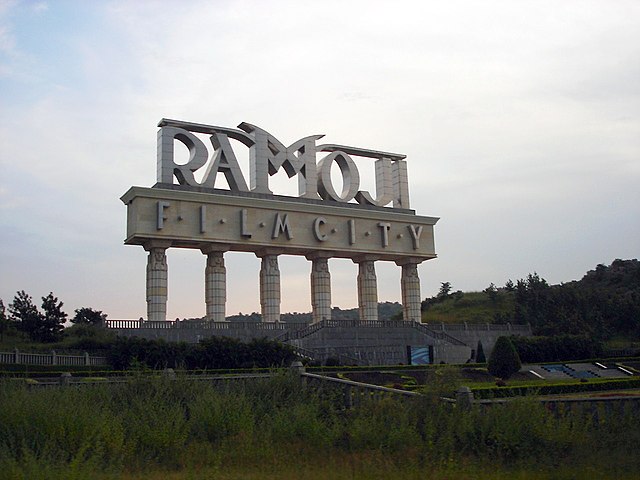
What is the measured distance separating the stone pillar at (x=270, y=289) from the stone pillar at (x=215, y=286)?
9.13 ft

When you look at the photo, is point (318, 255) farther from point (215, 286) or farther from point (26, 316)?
point (26, 316)

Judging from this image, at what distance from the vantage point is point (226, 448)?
40.4 ft

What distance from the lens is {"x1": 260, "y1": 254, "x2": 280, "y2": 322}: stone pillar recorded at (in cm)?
4472

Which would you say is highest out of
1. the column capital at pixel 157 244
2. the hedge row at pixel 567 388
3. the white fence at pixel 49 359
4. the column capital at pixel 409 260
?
the column capital at pixel 157 244

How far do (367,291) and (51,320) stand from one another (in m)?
20.3

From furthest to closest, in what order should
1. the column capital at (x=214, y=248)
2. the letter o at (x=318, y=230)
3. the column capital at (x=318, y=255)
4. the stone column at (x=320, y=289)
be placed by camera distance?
1. the column capital at (x=318, y=255)
2. the stone column at (x=320, y=289)
3. the letter o at (x=318, y=230)
4. the column capital at (x=214, y=248)

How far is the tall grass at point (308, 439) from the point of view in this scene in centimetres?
1087

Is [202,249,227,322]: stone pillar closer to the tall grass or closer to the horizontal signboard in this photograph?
the horizontal signboard

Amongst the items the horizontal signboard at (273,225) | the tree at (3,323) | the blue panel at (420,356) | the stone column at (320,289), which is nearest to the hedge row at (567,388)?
the blue panel at (420,356)

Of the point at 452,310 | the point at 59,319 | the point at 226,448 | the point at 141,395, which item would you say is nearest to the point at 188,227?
the point at 59,319

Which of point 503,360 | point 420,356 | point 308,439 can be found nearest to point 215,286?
point 420,356

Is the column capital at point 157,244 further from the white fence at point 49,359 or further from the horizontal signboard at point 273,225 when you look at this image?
the white fence at point 49,359

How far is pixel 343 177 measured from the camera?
4947 centimetres

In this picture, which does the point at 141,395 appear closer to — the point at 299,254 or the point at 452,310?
the point at 299,254
